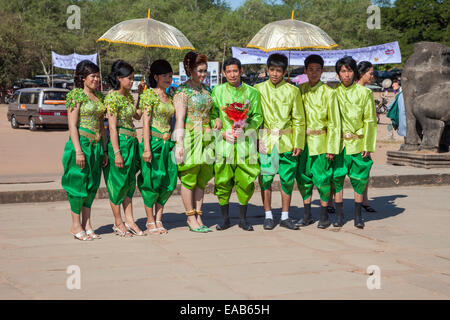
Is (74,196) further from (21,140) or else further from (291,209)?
(21,140)

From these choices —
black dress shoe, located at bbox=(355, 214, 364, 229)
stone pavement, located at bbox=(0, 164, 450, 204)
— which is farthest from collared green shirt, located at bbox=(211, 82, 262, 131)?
stone pavement, located at bbox=(0, 164, 450, 204)

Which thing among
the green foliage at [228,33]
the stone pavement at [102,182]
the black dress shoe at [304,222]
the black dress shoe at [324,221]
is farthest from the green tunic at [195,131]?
the green foliage at [228,33]

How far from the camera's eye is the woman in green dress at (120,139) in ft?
21.3

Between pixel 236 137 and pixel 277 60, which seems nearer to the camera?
pixel 236 137

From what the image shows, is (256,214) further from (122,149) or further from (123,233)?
(122,149)

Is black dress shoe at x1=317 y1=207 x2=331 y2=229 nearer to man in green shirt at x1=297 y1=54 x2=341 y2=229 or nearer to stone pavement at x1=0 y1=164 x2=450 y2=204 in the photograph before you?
man in green shirt at x1=297 y1=54 x2=341 y2=229

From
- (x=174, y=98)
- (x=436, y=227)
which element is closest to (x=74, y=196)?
(x=174, y=98)

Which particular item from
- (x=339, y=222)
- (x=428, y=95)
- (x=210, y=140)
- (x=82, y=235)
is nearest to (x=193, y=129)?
(x=210, y=140)

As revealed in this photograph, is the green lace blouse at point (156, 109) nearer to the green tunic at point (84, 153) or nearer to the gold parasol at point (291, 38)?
the green tunic at point (84, 153)

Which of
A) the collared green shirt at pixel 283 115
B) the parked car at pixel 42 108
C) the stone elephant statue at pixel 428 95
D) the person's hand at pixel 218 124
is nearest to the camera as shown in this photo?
the person's hand at pixel 218 124

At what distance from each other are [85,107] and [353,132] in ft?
9.64

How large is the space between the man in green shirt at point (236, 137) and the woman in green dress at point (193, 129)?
10 centimetres

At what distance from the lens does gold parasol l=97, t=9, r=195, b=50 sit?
809 cm

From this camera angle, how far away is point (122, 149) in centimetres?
657
